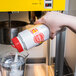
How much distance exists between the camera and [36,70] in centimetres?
125

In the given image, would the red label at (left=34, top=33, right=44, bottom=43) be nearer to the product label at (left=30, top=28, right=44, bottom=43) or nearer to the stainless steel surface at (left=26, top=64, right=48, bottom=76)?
the product label at (left=30, top=28, right=44, bottom=43)

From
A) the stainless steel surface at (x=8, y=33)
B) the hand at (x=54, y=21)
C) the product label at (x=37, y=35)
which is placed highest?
the hand at (x=54, y=21)

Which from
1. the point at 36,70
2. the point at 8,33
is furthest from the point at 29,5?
the point at 36,70

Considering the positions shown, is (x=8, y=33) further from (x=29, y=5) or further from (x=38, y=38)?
(x=38, y=38)

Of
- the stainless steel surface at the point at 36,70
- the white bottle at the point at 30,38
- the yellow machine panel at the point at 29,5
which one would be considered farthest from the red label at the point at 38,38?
the stainless steel surface at the point at 36,70

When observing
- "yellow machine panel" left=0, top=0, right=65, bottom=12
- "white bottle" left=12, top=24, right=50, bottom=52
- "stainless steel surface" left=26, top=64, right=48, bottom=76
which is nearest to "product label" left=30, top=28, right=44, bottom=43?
"white bottle" left=12, top=24, right=50, bottom=52

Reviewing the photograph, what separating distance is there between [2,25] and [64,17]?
505mm

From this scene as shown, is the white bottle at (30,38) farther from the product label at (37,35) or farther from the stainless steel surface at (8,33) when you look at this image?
the stainless steel surface at (8,33)

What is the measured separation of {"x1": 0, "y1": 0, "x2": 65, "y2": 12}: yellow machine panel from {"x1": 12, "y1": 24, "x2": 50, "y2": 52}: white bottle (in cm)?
20

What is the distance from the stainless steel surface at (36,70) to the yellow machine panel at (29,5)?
62 cm

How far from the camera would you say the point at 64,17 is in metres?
0.58

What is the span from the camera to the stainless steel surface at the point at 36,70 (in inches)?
47.4

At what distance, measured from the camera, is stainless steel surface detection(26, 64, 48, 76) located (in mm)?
1205

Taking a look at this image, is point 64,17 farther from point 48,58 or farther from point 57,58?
point 48,58
